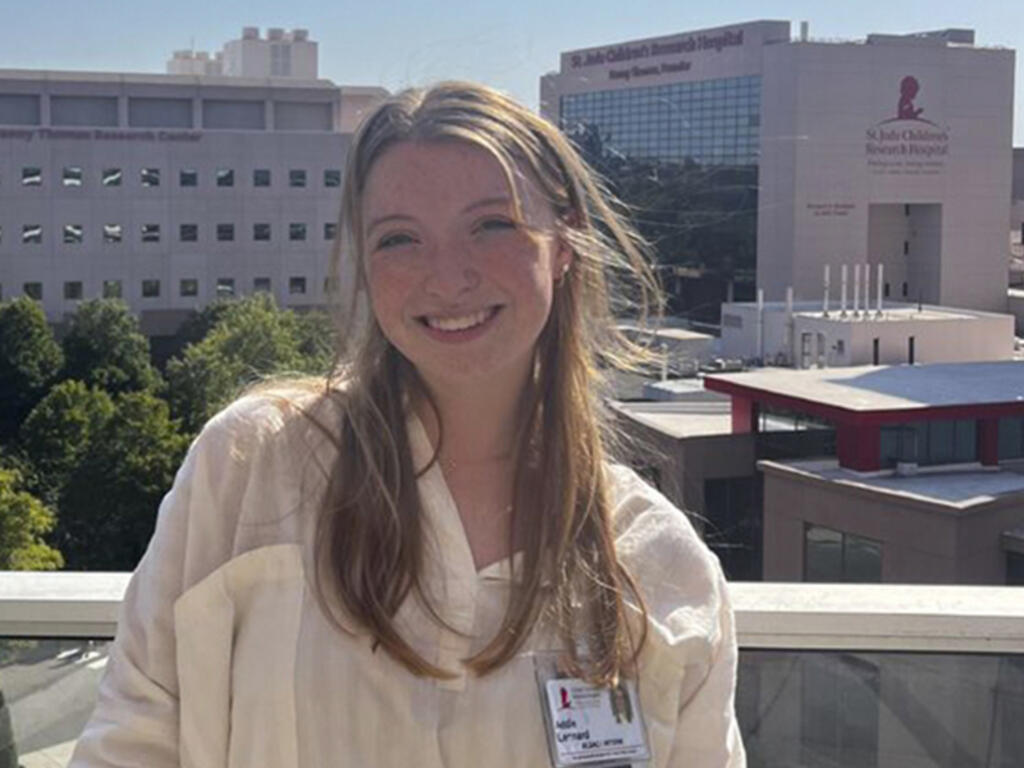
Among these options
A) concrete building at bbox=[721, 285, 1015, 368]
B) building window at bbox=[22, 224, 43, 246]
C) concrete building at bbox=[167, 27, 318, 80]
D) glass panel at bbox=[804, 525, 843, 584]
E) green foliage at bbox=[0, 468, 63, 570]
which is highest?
concrete building at bbox=[167, 27, 318, 80]

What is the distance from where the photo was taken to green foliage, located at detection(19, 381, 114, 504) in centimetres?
1368

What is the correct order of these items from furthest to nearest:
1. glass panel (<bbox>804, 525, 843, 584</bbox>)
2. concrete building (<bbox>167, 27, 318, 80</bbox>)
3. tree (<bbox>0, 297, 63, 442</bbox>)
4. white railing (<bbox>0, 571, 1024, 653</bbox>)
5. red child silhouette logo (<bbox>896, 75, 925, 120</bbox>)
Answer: concrete building (<bbox>167, 27, 318, 80</bbox>)
red child silhouette logo (<bbox>896, 75, 925, 120</bbox>)
tree (<bbox>0, 297, 63, 442</bbox>)
glass panel (<bbox>804, 525, 843, 584</bbox>)
white railing (<bbox>0, 571, 1024, 653</bbox>)

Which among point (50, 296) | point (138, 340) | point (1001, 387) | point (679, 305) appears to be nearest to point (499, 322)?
point (1001, 387)

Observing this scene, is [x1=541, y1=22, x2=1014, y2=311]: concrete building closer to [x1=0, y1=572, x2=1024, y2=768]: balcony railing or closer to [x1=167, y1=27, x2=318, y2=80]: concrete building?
[x1=167, y1=27, x2=318, y2=80]: concrete building

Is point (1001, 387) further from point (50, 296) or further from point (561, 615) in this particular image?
point (50, 296)

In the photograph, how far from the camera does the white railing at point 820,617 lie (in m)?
1.20

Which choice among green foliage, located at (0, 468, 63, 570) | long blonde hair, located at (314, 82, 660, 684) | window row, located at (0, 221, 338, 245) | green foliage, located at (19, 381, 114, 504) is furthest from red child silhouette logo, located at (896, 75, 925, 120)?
long blonde hair, located at (314, 82, 660, 684)

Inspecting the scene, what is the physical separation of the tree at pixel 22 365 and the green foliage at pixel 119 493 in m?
5.78

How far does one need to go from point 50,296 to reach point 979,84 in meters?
19.7

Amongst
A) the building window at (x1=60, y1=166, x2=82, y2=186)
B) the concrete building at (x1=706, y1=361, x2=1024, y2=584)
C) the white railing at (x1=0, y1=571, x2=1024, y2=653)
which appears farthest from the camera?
the building window at (x1=60, y1=166, x2=82, y2=186)

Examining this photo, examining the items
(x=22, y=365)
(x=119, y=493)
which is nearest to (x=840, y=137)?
(x=22, y=365)

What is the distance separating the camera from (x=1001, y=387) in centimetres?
1299

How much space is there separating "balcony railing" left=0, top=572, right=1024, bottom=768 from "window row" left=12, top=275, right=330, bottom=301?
83.2ft

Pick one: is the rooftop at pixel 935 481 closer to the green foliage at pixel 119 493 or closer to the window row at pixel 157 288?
the green foliage at pixel 119 493
